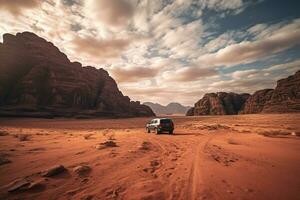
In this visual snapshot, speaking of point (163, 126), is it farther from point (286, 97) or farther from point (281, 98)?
point (281, 98)

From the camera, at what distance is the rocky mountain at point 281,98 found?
98.8 m

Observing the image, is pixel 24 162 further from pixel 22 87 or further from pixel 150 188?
pixel 22 87

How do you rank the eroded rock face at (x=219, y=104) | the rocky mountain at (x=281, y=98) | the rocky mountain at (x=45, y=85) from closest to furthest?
the rocky mountain at (x=45, y=85), the rocky mountain at (x=281, y=98), the eroded rock face at (x=219, y=104)

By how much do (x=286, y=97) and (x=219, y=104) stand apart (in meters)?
46.6

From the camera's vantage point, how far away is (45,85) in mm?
93375

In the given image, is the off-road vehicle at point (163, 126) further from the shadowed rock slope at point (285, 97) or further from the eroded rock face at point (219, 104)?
the eroded rock face at point (219, 104)

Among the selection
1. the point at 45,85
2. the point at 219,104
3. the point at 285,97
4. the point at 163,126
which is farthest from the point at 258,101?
the point at 45,85

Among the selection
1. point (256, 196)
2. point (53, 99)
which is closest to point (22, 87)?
point (53, 99)

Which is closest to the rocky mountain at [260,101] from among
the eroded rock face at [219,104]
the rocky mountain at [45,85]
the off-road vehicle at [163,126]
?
the eroded rock face at [219,104]

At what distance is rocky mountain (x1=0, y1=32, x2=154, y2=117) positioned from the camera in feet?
275

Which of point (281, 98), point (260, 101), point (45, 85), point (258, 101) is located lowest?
point (260, 101)

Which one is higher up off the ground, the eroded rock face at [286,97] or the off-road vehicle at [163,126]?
the eroded rock face at [286,97]

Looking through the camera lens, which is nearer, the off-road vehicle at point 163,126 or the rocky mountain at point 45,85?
the off-road vehicle at point 163,126

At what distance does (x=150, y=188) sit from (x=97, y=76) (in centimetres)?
13310
